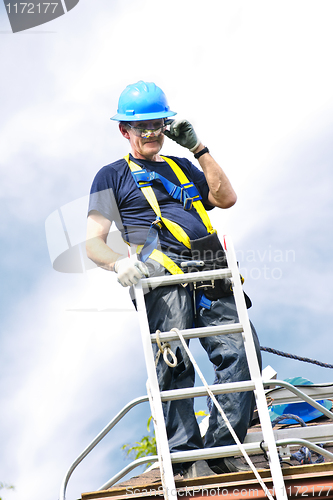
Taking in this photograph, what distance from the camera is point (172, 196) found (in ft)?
13.6

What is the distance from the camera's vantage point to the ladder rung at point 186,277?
3510 mm

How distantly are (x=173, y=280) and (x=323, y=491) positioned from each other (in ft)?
4.80

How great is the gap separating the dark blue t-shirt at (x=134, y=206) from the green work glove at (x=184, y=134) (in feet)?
1.04

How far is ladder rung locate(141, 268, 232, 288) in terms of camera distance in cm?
351

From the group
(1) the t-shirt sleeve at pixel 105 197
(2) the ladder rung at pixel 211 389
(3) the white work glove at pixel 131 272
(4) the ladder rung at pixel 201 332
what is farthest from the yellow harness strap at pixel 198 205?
(2) the ladder rung at pixel 211 389

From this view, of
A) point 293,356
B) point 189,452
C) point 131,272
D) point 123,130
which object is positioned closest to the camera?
point 189,452

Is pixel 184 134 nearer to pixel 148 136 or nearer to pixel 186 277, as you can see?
pixel 148 136

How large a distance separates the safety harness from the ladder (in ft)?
0.95

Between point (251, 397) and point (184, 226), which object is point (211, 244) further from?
point (251, 397)

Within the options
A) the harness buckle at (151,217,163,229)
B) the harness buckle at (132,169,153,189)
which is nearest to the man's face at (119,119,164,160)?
the harness buckle at (132,169,153,189)

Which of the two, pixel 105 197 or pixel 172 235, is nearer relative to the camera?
pixel 172 235

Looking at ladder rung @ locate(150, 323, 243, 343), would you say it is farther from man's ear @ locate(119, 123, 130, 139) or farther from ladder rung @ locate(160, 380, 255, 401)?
man's ear @ locate(119, 123, 130, 139)

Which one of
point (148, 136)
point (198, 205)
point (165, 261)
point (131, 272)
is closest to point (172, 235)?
point (165, 261)

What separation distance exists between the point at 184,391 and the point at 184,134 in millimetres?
1868
